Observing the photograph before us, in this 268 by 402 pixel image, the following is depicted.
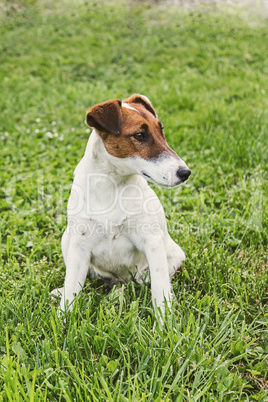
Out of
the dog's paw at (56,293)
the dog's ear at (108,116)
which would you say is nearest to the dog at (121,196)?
the dog's ear at (108,116)

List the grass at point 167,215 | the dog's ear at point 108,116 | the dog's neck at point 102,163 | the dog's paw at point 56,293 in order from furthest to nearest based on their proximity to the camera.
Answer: the dog's paw at point 56,293, the dog's neck at point 102,163, the dog's ear at point 108,116, the grass at point 167,215

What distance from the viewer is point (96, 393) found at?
2234 mm

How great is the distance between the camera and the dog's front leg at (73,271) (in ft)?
9.38

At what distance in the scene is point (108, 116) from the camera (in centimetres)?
256

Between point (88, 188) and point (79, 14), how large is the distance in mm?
10272

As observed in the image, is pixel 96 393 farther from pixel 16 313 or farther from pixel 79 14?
pixel 79 14

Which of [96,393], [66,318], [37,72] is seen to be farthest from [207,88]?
[96,393]

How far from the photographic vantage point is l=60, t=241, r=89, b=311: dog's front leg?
2859mm

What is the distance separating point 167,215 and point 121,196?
4.92 feet

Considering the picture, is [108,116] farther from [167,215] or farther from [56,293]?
[167,215]

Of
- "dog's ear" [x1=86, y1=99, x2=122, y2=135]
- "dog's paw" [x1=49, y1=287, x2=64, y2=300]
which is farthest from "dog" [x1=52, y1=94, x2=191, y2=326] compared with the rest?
"dog's paw" [x1=49, y1=287, x2=64, y2=300]

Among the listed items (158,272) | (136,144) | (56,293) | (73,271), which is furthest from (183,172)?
(56,293)

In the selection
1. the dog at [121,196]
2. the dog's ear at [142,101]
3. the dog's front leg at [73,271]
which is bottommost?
the dog's front leg at [73,271]

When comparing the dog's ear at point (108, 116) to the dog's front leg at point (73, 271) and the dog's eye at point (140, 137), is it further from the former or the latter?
the dog's front leg at point (73, 271)
